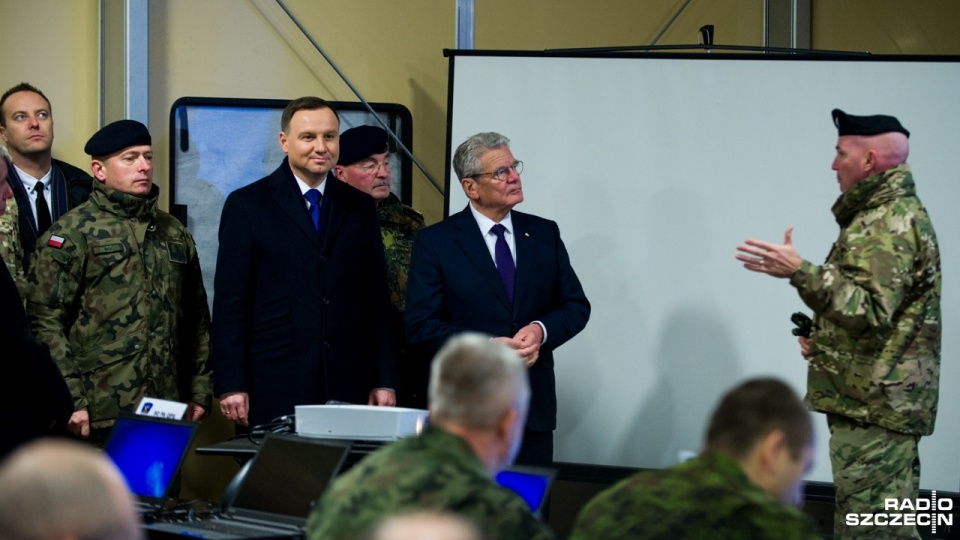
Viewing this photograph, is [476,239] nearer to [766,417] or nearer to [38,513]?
[766,417]

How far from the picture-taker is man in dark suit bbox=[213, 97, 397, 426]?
418 cm

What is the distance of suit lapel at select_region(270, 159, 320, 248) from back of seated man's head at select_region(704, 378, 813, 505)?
7.88 feet

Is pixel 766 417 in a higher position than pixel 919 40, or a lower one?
lower

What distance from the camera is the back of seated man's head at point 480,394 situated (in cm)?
207

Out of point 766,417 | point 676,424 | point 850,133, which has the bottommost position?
point 676,424

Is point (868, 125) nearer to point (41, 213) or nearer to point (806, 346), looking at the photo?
point (806, 346)

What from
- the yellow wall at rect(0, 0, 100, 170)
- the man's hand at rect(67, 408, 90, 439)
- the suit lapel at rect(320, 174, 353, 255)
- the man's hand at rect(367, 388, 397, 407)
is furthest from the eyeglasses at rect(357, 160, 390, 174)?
the man's hand at rect(67, 408, 90, 439)

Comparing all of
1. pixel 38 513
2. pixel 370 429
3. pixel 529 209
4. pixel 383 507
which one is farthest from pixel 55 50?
pixel 38 513

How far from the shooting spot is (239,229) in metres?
4.23

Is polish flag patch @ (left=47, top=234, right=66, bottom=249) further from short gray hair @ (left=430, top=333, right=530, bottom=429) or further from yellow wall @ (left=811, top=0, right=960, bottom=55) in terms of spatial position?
yellow wall @ (left=811, top=0, right=960, bottom=55)

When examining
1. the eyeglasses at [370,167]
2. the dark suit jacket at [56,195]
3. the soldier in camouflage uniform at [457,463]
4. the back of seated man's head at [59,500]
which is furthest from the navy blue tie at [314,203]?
the back of seated man's head at [59,500]

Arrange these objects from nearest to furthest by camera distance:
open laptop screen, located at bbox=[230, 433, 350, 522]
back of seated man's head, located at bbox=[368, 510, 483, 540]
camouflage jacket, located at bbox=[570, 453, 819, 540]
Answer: back of seated man's head, located at bbox=[368, 510, 483, 540] → camouflage jacket, located at bbox=[570, 453, 819, 540] → open laptop screen, located at bbox=[230, 433, 350, 522]

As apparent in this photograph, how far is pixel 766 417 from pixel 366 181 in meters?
3.03

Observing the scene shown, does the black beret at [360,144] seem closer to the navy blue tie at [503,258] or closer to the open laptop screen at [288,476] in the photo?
the navy blue tie at [503,258]
